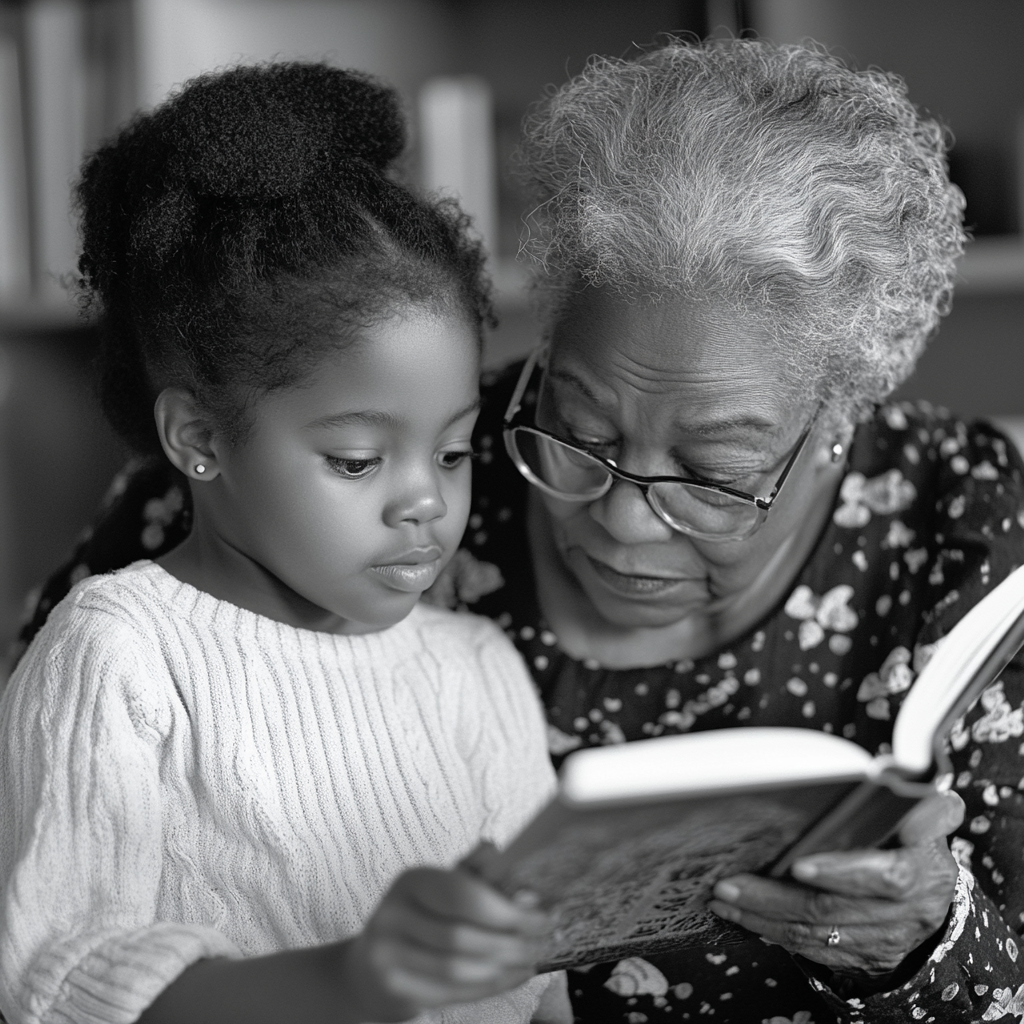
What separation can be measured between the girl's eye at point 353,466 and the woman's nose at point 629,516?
0.96 feet

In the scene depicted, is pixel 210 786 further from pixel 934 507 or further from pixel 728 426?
pixel 934 507

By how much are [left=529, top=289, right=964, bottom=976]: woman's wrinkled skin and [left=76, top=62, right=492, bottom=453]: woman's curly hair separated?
17cm

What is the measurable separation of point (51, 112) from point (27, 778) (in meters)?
1.66

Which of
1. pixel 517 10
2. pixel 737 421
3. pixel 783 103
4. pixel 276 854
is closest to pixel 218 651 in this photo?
pixel 276 854

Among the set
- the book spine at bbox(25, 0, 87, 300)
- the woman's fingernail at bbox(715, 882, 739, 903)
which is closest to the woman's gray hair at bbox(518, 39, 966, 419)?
the woman's fingernail at bbox(715, 882, 739, 903)

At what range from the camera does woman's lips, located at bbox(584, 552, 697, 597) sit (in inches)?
53.7

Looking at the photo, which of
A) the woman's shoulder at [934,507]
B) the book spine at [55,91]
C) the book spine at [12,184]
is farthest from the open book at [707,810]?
the book spine at [12,184]

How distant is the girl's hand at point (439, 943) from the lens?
2.56 feet

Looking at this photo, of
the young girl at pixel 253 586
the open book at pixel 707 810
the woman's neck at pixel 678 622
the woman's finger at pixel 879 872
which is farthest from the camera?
the woman's neck at pixel 678 622

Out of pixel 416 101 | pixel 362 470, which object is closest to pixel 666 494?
pixel 362 470

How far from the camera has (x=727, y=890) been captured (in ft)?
3.16

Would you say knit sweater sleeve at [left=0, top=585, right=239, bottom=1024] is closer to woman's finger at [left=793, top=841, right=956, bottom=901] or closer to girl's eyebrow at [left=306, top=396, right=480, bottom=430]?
girl's eyebrow at [left=306, top=396, right=480, bottom=430]

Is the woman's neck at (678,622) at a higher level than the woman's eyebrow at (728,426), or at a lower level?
lower

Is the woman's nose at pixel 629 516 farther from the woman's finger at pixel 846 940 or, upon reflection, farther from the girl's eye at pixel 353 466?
the woman's finger at pixel 846 940
